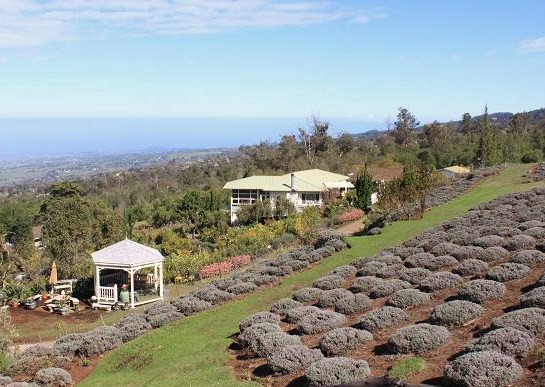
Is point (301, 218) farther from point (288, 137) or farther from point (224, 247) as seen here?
point (288, 137)

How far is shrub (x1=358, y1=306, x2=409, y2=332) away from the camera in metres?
12.3

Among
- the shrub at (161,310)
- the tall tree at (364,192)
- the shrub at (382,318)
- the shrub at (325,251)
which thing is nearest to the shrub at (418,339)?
the shrub at (382,318)

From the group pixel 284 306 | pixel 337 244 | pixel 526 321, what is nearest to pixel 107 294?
pixel 337 244

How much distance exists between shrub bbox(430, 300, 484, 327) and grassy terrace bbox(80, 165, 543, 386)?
3.91m

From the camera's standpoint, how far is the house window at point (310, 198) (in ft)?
173

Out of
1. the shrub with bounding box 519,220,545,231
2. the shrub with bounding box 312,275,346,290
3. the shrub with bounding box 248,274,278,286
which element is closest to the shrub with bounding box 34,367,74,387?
the shrub with bounding box 312,275,346,290

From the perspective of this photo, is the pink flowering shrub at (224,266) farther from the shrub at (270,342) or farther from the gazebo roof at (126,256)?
the shrub at (270,342)

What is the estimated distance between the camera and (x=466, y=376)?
8.56 m

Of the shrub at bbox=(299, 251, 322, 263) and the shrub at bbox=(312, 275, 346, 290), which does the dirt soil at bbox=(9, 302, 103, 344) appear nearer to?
the shrub at bbox=(299, 251, 322, 263)

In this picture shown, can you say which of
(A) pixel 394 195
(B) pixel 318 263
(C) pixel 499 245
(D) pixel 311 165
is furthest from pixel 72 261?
(D) pixel 311 165

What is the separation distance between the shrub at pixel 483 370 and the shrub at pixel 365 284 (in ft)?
21.5

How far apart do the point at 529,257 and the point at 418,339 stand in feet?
19.8

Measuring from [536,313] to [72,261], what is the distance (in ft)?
75.9

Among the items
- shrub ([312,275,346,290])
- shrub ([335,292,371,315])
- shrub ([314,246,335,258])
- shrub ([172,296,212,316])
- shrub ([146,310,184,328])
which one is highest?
shrub ([335,292,371,315])
